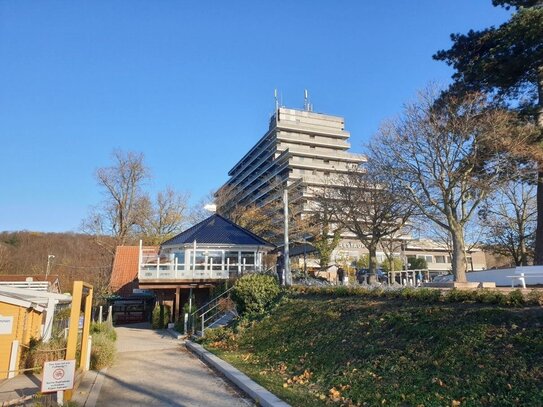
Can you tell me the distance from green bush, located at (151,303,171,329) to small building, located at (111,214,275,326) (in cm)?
43

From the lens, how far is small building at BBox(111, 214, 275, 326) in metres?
27.5

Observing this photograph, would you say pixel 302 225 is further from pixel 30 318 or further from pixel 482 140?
pixel 30 318

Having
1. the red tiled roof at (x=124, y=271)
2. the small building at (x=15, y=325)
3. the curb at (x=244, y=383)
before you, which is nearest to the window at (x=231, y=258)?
the red tiled roof at (x=124, y=271)

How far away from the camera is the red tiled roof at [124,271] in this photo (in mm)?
42272

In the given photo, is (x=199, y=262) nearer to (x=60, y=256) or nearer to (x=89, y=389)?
(x=89, y=389)

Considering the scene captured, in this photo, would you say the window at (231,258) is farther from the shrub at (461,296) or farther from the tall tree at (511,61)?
the shrub at (461,296)

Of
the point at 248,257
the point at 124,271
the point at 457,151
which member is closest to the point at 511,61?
the point at 457,151

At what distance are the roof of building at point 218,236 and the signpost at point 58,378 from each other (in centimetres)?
2297

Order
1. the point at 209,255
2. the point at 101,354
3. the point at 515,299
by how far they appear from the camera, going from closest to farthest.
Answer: the point at 515,299 → the point at 101,354 → the point at 209,255

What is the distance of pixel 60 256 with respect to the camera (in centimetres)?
5819

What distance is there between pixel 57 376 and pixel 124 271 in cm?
3702

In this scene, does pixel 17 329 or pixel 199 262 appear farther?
pixel 199 262

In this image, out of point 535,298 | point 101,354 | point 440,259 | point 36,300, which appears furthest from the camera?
point 440,259

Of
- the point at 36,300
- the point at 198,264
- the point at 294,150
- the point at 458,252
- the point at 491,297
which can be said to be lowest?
the point at 36,300
